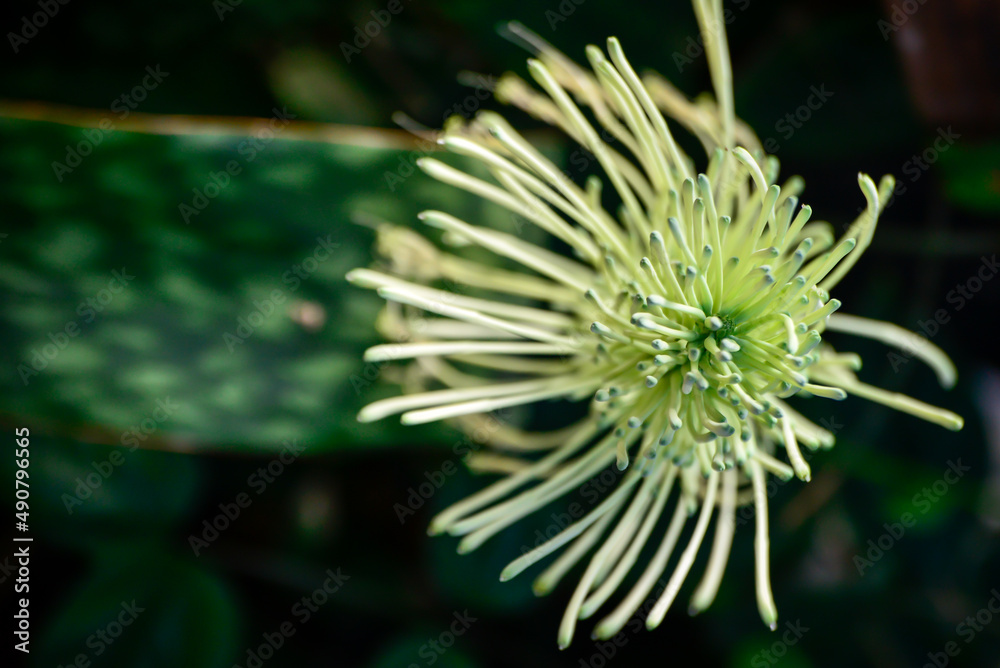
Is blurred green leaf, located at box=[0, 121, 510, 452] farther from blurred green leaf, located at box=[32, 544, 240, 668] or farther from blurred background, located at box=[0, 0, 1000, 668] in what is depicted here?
blurred green leaf, located at box=[32, 544, 240, 668]

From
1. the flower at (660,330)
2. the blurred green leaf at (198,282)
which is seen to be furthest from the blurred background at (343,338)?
the flower at (660,330)

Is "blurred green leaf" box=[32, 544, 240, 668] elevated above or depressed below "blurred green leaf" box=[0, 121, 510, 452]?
below

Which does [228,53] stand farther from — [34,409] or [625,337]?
[625,337]

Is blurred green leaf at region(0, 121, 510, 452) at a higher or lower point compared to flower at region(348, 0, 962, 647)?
higher

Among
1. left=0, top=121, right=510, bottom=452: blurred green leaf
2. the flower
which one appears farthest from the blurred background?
the flower

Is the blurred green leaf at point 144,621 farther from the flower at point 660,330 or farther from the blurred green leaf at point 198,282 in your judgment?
the flower at point 660,330

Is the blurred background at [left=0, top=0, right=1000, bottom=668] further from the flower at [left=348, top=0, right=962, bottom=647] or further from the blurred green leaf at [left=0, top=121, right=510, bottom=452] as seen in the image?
the flower at [left=348, top=0, right=962, bottom=647]

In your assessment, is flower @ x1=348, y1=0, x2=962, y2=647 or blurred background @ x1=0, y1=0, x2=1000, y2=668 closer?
flower @ x1=348, y1=0, x2=962, y2=647

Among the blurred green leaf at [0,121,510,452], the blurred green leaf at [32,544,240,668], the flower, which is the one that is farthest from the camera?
the blurred green leaf at [32,544,240,668]

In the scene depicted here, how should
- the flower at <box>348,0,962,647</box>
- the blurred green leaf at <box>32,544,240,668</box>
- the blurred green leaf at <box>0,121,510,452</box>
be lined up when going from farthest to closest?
the blurred green leaf at <box>32,544,240,668</box> < the blurred green leaf at <box>0,121,510,452</box> < the flower at <box>348,0,962,647</box>
